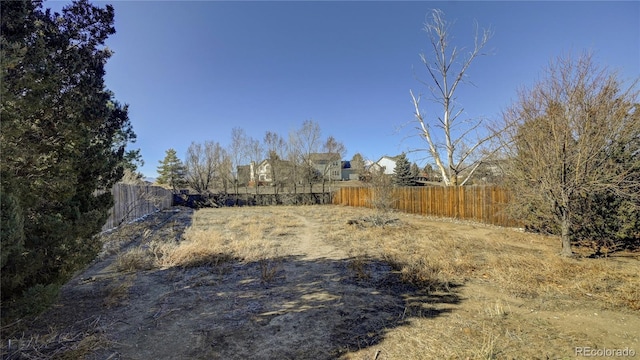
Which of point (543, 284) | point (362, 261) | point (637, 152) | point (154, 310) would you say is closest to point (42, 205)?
point (154, 310)

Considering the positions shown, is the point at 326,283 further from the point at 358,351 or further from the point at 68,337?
the point at 68,337

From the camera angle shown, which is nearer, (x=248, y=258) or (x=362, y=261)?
(x=362, y=261)

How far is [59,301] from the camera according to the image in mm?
3734

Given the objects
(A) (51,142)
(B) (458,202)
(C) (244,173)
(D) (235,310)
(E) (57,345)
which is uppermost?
(C) (244,173)

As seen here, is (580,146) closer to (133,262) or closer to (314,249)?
(314,249)

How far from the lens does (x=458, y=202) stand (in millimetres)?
13070

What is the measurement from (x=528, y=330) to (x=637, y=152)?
5953 mm

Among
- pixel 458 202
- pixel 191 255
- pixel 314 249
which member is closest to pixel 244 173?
pixel 458 202

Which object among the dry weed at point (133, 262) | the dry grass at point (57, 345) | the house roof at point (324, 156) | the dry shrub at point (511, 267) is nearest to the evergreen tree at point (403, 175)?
the house roof at point (324, 156)

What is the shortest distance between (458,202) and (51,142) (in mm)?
13603

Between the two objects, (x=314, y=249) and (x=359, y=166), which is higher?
(x=359, y=166)

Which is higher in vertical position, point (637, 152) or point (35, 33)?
point (35, 33)

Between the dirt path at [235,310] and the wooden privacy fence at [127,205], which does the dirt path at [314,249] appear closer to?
the dirt path at [235,310]

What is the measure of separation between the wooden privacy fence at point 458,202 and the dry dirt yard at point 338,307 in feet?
16.2
